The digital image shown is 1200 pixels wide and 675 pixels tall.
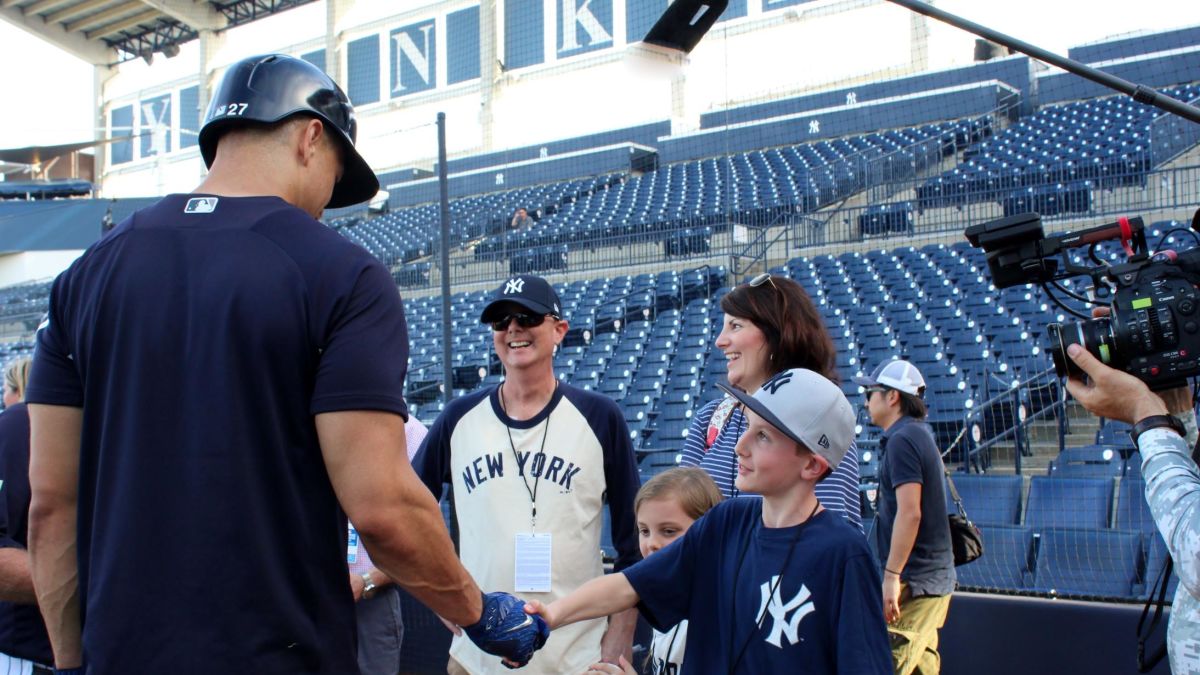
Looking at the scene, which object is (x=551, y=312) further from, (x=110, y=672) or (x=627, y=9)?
(x=627, y=9)

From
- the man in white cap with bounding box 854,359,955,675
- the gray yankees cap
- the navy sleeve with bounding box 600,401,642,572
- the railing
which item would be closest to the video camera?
the gray yankees cap

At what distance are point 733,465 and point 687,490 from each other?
0.72ft

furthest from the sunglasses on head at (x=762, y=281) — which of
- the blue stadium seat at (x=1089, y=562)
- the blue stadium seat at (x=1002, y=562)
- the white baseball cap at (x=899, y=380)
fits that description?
the blue stadium seat at (x=1002, y=562)

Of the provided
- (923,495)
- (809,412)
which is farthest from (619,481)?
(923,495)

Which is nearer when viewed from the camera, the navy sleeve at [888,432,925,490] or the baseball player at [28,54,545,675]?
the baseball player at [28,54,545,675]

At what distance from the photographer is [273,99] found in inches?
68.1

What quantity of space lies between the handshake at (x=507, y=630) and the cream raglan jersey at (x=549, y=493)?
878 mm

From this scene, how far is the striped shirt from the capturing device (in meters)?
2.43

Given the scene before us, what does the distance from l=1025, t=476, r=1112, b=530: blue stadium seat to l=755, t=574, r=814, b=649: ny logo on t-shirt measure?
412 centimetres

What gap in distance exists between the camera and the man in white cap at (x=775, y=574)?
5.97 feet

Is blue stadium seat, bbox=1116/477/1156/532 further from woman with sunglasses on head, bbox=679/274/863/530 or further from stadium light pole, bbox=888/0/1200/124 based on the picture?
stadium light pole, bbox=888/0/1200/124

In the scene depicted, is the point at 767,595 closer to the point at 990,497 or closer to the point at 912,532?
the point at 912,532

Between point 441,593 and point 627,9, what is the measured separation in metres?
26.5

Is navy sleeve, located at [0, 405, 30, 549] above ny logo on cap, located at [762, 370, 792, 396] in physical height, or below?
below
